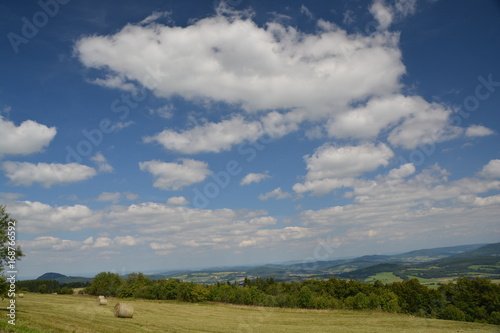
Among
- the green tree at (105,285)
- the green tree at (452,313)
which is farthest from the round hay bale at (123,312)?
the green tree at (105,285)

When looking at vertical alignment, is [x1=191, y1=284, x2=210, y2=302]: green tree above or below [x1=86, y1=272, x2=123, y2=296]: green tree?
below

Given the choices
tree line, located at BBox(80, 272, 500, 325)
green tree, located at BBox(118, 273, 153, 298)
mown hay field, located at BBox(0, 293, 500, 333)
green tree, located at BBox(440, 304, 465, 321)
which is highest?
mown hay field, located at BBox(0, 293, 500, 333)

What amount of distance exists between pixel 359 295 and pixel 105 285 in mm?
92919

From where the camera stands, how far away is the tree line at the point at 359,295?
77.7 meters

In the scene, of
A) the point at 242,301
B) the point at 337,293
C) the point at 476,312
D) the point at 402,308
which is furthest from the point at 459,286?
the point at 242,301

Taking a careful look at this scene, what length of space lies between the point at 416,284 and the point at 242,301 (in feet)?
181

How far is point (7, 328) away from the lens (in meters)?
17.1

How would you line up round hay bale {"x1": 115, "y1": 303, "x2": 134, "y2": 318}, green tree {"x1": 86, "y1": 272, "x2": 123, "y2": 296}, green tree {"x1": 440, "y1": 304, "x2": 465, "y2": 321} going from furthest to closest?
green tree {"x1": 86, "y1": 272, "x2": 123, "y2": 296} → green tree {"x1": 440, "y1": 304, "x2": 465, "y2": 321} → round hay bale {"x1": 115, "y1": 303, "x2": 134, "y2": 318}

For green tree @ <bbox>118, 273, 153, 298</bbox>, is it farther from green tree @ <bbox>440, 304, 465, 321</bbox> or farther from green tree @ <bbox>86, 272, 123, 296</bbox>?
green tree @ <bbox>440, 304, 465, 321</bbox>

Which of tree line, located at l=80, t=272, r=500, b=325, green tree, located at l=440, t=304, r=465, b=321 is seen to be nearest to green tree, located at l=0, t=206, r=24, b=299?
tree line, located at l=80, t=272, r=500, b=325

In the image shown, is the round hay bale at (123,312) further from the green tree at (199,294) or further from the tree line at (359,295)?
the green tree at (199,294)

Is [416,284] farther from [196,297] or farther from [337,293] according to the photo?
[196,297]

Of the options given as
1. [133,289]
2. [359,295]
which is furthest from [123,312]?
[133,289]

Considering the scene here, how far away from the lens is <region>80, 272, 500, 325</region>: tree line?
77688 millimetres
